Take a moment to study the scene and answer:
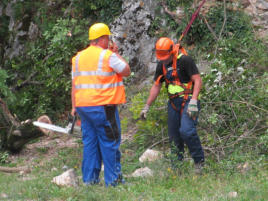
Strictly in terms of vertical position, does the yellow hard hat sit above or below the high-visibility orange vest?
above

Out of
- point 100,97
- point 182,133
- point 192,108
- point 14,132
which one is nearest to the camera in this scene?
point 100,97

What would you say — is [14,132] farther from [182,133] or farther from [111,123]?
[182,133]

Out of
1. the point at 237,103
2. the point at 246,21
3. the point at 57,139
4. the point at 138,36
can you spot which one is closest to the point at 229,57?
the point at 237,103

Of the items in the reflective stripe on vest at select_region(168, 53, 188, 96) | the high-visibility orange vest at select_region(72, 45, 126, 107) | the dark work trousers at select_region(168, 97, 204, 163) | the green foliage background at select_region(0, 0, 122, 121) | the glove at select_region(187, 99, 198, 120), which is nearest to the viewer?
the high-visibility orange vest at select_region(72, 45, 126, 107)

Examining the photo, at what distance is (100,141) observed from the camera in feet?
17.4

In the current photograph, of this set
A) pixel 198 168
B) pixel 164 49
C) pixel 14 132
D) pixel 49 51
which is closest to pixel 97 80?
pixel 164 49

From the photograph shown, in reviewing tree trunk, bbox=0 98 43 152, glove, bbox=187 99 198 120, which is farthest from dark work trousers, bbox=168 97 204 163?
tree trunk, bbox=0 98 43 152

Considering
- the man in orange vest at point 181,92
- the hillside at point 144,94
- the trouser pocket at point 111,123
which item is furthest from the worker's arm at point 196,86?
the trouser pocket at point 111,123

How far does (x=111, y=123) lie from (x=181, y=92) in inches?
41.6

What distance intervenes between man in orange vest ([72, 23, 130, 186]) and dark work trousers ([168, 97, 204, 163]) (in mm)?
853

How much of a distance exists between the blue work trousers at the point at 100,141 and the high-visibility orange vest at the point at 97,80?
0.10 m

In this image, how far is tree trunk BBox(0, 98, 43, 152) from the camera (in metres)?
8.34

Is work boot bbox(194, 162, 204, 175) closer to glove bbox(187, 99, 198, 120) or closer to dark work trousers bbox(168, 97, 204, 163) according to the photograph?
dark work trousers bbox(168, 97, 204, 163)

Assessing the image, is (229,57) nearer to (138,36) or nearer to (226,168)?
(226,168)
